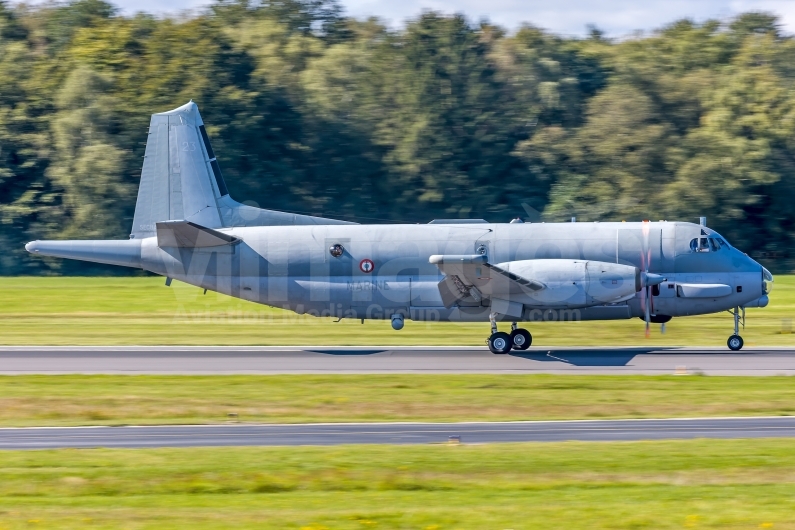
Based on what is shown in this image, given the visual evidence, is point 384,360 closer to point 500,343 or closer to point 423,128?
point 500,343

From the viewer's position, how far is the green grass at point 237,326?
30.5 metres

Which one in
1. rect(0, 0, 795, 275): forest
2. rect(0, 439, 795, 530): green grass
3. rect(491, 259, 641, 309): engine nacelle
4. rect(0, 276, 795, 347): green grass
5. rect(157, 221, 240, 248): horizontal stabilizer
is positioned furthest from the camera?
rect(0, 0, 795, 275): forest

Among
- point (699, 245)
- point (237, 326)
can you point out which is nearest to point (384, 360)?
point (699, 245)

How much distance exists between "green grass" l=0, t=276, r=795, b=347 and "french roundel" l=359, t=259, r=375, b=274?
117 inches

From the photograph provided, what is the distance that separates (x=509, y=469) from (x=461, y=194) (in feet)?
149

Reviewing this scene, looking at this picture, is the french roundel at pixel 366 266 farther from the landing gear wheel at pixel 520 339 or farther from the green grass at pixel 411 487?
the green grass at pixel 411 487

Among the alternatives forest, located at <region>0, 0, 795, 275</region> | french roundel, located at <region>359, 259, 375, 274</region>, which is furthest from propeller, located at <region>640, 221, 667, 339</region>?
forest, located at <region>0, 0, 795, 275</region>

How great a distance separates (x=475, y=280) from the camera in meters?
25.8

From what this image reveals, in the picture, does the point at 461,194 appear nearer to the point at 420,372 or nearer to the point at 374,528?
the point at 420,372

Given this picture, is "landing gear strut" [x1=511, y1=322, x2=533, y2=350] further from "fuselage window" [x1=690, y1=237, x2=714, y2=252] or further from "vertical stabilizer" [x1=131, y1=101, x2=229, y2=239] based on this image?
"vertical stabilizer" [x1=131, y1=101, x2=229, y2=239]

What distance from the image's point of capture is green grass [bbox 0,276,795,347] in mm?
30516

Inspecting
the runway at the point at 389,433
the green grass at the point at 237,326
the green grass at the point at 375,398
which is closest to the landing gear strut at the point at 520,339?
the green grass at the point at 237,326

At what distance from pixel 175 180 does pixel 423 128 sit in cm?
3233

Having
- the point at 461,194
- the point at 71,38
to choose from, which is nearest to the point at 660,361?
the point at 461,194
